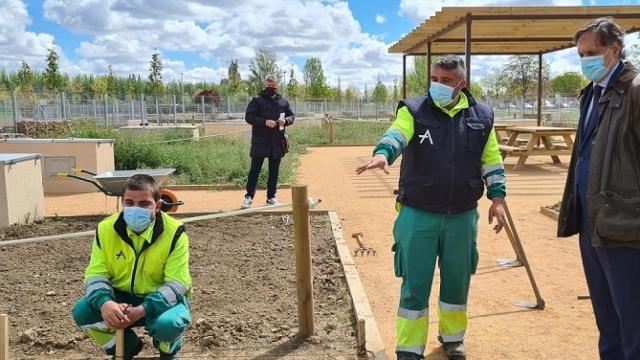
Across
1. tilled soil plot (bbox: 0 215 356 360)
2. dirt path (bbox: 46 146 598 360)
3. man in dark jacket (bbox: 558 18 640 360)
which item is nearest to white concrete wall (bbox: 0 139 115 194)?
dirt path (bbox: 46 146 598 360)

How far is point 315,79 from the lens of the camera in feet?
188

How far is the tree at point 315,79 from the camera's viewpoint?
5641 centimetres

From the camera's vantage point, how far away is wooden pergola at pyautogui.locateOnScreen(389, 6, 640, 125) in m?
10.8

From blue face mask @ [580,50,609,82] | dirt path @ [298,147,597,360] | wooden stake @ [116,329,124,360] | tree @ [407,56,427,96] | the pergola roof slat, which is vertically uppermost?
tree @ [407,56,427,96]

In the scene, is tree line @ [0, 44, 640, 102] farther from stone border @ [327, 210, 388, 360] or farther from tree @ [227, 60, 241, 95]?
stone border @ [327, 210, 388, 360]

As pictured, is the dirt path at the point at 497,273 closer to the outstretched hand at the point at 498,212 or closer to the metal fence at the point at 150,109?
the outstretched hand at the point at 498,212

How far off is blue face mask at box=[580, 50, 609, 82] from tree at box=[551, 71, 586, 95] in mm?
60899

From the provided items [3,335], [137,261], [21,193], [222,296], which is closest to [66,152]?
[21,193]

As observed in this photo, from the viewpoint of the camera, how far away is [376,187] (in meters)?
11.5

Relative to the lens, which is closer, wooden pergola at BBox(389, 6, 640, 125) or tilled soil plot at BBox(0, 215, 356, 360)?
tilled soil plot at BBox(0, 215, 356, 360)

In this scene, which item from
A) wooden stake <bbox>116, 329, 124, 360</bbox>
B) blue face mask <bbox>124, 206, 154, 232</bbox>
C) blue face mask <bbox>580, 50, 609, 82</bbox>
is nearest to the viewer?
blue face mask <bbox>580, 50, 609, 82</bbox>

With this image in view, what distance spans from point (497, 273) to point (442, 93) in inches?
110

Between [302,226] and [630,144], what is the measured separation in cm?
197

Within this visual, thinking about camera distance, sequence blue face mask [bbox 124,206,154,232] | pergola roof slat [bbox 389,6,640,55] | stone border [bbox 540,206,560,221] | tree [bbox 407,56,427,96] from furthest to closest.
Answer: tree [bbox 407,56,427,96] → pergola roof slat [bbox 389,6,640,55] → stone border [bbox 540,206,560,221] → blue face mask [bbox 124,206,154,232]
